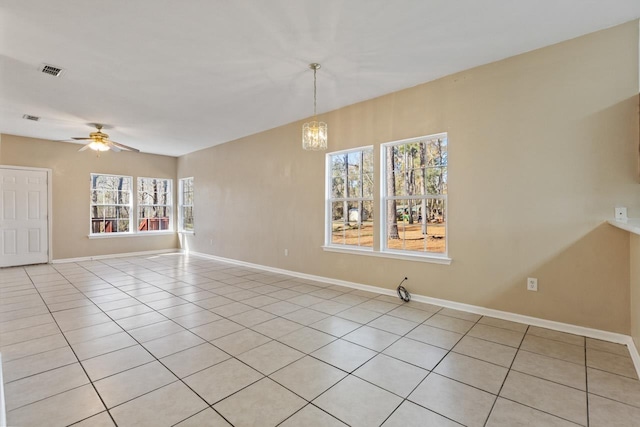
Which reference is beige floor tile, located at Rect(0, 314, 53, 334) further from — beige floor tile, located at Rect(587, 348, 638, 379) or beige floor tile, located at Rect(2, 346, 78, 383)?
beige floor tile, located at Rect(587, 348, 638, 379)

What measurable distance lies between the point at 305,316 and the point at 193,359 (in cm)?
127

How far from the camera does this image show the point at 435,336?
9.08 ft

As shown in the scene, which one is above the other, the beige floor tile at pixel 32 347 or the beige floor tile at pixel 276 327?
the beige floor tile at pixel 32 347

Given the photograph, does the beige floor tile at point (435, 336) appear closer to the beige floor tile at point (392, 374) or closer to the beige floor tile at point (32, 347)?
the beige floor tile at point (392, 374)

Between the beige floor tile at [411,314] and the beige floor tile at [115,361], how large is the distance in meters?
2.43

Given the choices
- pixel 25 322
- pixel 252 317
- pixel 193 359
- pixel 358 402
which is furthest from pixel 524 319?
pixel 25 322

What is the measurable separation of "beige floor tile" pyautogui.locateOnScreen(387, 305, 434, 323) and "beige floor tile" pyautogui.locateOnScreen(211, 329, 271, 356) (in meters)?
1.48

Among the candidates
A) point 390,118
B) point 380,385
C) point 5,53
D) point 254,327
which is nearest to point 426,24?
point 390,118

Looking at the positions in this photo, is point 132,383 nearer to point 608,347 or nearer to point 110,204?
point 608,347

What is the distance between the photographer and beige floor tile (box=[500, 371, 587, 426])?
1.74 metres

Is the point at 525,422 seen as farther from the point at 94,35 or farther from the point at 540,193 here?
the point at 94,35

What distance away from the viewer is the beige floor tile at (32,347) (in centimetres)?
241

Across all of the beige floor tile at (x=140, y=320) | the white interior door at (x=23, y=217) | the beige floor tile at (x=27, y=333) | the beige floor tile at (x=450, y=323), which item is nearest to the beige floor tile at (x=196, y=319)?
the beige floor tile at (x=140, y=320)

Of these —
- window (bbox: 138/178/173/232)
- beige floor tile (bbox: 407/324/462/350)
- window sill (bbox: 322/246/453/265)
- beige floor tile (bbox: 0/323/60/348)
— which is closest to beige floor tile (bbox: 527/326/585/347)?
beige floor tile (bbox: 407/324/462/350)
